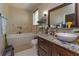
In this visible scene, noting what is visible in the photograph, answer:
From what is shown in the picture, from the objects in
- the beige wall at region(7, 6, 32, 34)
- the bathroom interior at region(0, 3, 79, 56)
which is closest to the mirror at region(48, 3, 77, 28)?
the bathroom interior at region(0, 3, 79, 56)

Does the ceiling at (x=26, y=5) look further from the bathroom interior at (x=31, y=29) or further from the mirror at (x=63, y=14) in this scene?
the mirror at (x=63, y=14)

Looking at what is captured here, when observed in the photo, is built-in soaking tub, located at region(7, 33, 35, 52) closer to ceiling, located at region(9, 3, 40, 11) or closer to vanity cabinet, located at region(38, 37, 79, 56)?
vanity cabinet, located at region(38, 37, 79, 56)

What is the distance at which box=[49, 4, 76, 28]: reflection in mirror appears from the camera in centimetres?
190

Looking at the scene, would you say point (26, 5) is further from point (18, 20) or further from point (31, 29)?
point (31, 29)

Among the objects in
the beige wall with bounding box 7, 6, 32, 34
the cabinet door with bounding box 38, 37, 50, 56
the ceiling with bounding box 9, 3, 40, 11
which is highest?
the ceiling with bounding box 9, 3, 40, 11

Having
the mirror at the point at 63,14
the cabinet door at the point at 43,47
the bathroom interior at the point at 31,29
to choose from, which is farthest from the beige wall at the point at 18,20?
the mirror at the point at 63,14

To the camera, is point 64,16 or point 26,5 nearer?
point 26,5

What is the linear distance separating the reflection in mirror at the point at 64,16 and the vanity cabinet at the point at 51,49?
0.46m

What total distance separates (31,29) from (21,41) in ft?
0.91

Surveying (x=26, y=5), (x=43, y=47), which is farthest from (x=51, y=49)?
(x=26, y=5)

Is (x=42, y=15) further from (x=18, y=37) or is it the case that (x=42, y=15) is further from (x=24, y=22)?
(x=18, y=37)

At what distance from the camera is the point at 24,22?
1.84m

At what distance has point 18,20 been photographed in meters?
1.83

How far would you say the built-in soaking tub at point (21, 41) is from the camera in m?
1.82
